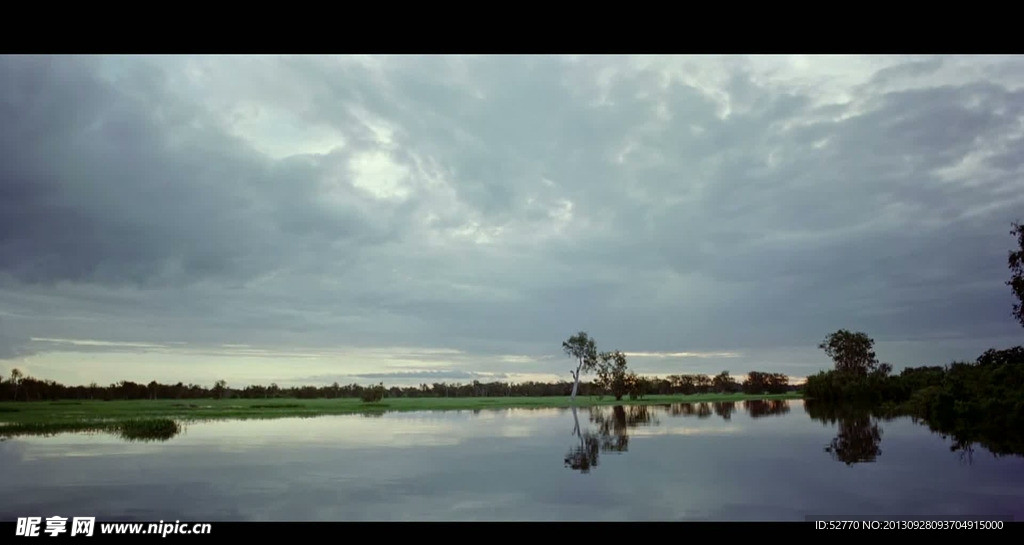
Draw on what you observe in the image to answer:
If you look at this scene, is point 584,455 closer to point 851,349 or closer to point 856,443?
point 856,443

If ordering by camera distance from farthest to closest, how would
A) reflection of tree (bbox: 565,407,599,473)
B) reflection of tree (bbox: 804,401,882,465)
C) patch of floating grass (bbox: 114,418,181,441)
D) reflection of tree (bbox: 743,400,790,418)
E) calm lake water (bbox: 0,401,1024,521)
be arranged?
reflection of tree (bbox: 743,400,790,418)
patch of floating grass (bbox: 114,418,181,441)
reflection of tree (bbox: 804,401,882,465)
reflection of tree (bbox: 565,407,599,473)
calm lake water (bbox: 0,401,1024,521)

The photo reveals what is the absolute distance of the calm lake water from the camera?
17.5 meters

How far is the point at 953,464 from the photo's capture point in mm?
24781

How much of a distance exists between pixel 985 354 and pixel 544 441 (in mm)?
50032

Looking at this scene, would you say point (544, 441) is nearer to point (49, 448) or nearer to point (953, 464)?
point (953, 464)

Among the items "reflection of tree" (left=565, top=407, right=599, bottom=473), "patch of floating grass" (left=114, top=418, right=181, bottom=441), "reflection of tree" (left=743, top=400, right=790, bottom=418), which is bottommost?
"reflection of tree" (left=743, top=400, right=790, bottom=418)

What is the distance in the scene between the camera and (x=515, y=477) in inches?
904

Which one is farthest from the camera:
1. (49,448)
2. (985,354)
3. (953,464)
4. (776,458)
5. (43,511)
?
(985,354)

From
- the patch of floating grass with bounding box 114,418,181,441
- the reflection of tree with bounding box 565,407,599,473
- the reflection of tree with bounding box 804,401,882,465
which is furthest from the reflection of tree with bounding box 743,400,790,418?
the patch of floating grass with bounding box 114,418,181,441

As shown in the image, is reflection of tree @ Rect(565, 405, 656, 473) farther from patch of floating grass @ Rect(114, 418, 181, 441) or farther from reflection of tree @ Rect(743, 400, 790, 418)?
patch of floating grass @ Rect(114, 418, 181, 441)

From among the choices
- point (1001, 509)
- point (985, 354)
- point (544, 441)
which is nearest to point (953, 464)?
point (1001, 509)

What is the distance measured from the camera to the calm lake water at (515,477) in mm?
17516

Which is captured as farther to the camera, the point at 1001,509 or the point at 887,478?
the point at 887,478
